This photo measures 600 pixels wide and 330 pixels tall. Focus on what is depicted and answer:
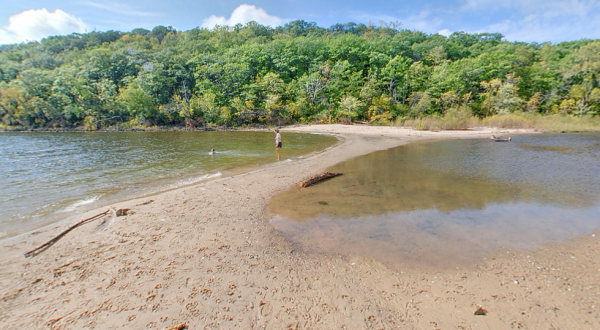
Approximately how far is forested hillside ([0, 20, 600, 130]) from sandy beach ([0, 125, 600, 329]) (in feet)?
124

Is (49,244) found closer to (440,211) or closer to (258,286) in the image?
(258,286)

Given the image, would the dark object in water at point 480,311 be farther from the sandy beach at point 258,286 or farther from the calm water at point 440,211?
the calm water at point 440,211

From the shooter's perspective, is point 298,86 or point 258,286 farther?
point 298,86

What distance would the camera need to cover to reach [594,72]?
1400 inches

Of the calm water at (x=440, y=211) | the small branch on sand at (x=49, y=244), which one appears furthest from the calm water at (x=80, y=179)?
the calm water at (x=440, y=211)

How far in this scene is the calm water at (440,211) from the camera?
16.1ft

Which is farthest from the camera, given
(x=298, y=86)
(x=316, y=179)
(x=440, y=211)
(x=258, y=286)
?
(x=298, y=86)

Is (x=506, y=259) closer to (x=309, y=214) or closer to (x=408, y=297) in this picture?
(x=408, y=297)

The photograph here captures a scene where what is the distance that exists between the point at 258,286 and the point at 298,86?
165ft

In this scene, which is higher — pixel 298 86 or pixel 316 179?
pixel 298 86

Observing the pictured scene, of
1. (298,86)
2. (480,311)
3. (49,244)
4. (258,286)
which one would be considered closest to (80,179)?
(49,244)

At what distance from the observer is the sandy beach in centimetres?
311

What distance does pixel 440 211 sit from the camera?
6.70 meters

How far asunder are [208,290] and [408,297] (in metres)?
3.16
